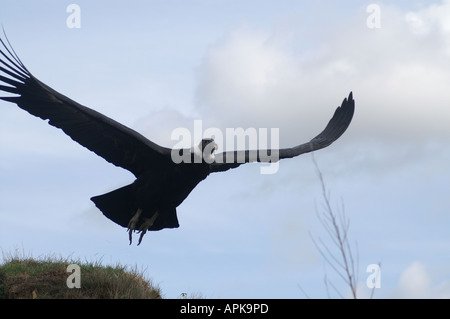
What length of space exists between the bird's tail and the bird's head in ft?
5.02

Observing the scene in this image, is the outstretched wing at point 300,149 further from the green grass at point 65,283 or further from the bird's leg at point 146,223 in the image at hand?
the green grass at point 65,283

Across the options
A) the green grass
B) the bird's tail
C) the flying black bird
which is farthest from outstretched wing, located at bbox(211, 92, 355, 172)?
the green grass

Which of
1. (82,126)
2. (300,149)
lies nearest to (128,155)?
(82,126)

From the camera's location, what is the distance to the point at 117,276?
9.05 metres

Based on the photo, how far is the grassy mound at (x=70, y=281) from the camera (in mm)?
8508

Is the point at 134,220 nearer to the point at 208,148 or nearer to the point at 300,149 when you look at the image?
the point at 208,148

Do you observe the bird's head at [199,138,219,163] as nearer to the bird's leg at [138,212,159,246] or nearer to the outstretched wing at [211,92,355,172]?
the outstretched wing at [211,92,355,172]

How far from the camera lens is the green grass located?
8.51m

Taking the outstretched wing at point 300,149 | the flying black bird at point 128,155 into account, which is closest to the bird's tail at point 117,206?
the flying black bird at point 128,155

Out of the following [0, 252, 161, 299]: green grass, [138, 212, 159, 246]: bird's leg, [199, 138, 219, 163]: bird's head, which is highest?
[199, 138, 219, 163]: bird's head

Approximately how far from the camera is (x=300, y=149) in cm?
1105

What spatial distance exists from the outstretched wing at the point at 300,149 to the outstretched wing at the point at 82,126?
115cm
